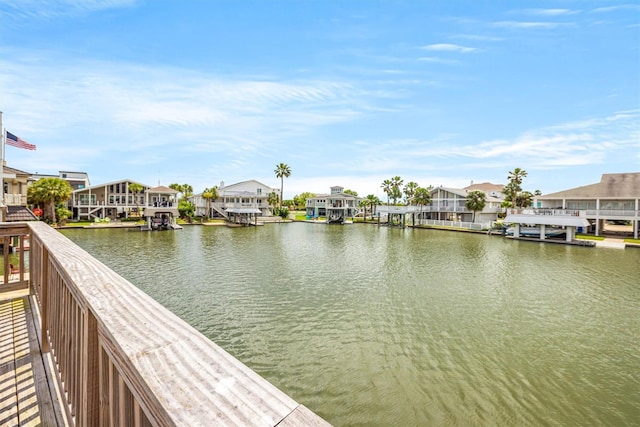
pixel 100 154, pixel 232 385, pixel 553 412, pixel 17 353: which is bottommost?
pixel 553 412

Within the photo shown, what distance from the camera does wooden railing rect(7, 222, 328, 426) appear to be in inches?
34.2

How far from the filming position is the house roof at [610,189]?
36.6 metres

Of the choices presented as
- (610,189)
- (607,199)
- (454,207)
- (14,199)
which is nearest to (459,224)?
(454,207)

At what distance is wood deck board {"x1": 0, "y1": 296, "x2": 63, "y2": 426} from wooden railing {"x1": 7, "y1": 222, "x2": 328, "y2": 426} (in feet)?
Result: 3.51

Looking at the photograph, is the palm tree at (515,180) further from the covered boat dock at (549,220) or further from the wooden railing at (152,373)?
the wooden railing at (152,373)

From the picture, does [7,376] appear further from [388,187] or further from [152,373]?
[388,187]

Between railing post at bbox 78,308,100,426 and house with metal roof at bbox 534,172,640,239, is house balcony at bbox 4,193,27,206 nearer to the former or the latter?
railing post at bbox 78,308,100,426

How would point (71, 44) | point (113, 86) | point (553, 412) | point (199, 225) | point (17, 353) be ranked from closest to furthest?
point (17, 353)
point (553, 412)
point (71, 44)
point (113, 86)
point (199, 225)

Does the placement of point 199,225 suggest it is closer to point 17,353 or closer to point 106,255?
point 106,255

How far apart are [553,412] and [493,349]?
8.49 ft

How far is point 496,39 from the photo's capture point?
19859 mm

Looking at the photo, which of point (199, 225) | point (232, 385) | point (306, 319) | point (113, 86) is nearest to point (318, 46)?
point (113, 86)

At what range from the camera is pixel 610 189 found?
37.8 m

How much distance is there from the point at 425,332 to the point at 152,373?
1073cm
